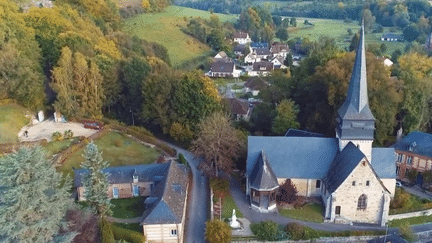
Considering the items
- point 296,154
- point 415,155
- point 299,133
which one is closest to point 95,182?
point 296,154

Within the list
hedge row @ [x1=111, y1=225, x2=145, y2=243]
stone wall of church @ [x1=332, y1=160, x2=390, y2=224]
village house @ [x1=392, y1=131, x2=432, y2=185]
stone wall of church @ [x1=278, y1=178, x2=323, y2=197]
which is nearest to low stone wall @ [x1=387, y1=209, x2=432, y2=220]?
stone wall of church @ [x1=332, y1=160, x2=390, y2=224]

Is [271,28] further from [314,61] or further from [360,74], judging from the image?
[360,74]

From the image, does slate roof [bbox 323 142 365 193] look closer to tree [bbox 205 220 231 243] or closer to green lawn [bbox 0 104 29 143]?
tree [bbox 205 220 231 243]

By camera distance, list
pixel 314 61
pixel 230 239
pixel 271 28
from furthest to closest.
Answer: pixel 271 28
pixel 314 61
pixel 230 239

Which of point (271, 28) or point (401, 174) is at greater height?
point (271, 28)

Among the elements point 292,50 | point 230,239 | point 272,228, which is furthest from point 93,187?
point 292,50

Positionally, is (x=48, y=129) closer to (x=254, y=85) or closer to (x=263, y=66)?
(x=254, y=85)
